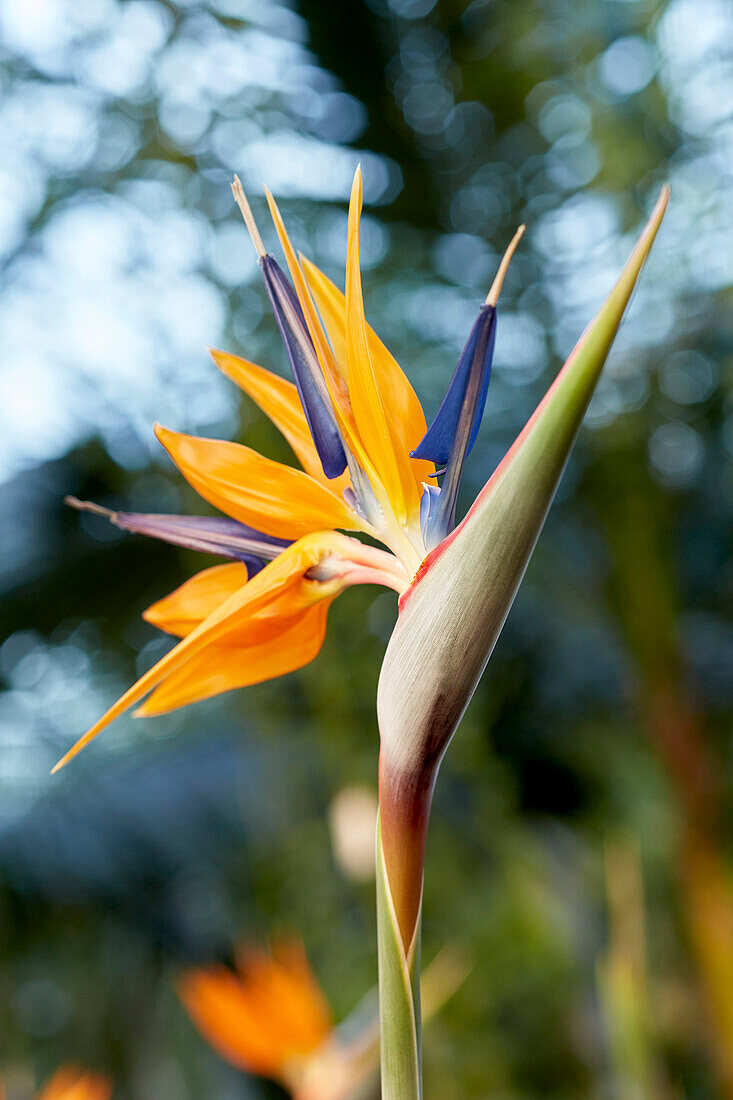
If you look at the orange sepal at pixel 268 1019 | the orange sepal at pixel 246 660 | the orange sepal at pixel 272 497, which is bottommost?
the orange sepal at pixel 268 1019

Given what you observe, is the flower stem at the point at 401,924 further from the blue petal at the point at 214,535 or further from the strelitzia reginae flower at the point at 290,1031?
the strelitzia reginae flower at the point at 290,1031

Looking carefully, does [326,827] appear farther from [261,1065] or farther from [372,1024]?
[372,1024]

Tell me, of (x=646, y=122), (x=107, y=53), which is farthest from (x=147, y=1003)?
(x=646, y=122)

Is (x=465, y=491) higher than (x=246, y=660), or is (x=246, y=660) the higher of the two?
(x=246, y=660)

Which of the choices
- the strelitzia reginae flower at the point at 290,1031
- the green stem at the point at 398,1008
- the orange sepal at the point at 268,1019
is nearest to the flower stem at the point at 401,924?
the green stem at the point at 398,1008

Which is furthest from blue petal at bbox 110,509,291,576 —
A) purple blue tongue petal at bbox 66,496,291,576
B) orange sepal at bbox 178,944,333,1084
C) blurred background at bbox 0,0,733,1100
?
blurred background at bbox 0,0,733,1100

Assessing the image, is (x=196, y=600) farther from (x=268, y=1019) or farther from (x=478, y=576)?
(x=268, y=1019)

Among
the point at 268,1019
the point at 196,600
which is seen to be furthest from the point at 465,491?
the point at 196,600

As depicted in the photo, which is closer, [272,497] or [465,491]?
[272,497]
